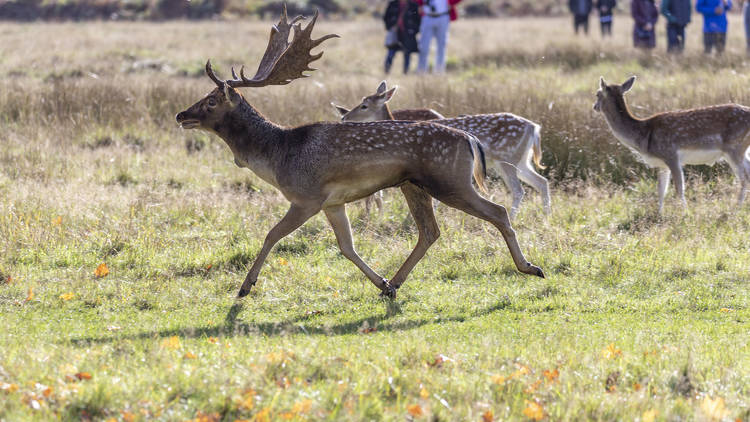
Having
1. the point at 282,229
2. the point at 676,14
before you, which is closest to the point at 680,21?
the point at 676,14

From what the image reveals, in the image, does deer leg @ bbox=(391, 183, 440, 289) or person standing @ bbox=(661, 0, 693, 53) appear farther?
person standing @ bbox=(661, 0, 693, 53)

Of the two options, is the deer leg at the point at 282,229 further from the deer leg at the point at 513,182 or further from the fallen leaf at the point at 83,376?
the deer leg at the point at 513,182

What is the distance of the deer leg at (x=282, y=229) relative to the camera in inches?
293

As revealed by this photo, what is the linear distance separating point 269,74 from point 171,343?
120 inches

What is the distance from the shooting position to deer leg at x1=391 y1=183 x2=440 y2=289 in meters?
7.89

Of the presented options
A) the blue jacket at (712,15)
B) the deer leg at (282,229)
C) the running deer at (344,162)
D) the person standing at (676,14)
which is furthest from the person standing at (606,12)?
the deer leg at (282,229)

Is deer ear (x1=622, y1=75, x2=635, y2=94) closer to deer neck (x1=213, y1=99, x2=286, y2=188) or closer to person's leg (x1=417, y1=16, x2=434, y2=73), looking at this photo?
deer neck (x1=213, y1=99, x2=286, y2=188)

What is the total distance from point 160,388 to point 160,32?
1130 inches

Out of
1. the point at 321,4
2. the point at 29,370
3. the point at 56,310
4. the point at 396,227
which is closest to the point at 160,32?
the point at 321,4

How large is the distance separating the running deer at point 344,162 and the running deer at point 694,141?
3656 mm

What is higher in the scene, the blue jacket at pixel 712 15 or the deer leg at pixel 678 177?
the blue jacket at pixel 712 15

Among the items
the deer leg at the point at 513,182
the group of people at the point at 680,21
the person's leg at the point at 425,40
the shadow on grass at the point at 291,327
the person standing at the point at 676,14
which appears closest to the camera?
the shadow on grass at the point at 291,327

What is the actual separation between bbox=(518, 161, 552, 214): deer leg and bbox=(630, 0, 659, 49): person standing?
11648 millimetres

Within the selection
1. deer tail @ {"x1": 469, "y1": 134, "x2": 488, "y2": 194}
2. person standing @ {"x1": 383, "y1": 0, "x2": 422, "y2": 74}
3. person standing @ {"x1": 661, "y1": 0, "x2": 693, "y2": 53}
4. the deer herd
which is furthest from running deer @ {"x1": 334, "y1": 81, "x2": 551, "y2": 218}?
person standing @ {"x1": 661, "y1": 0, "x2": 693, "y2": 53}
